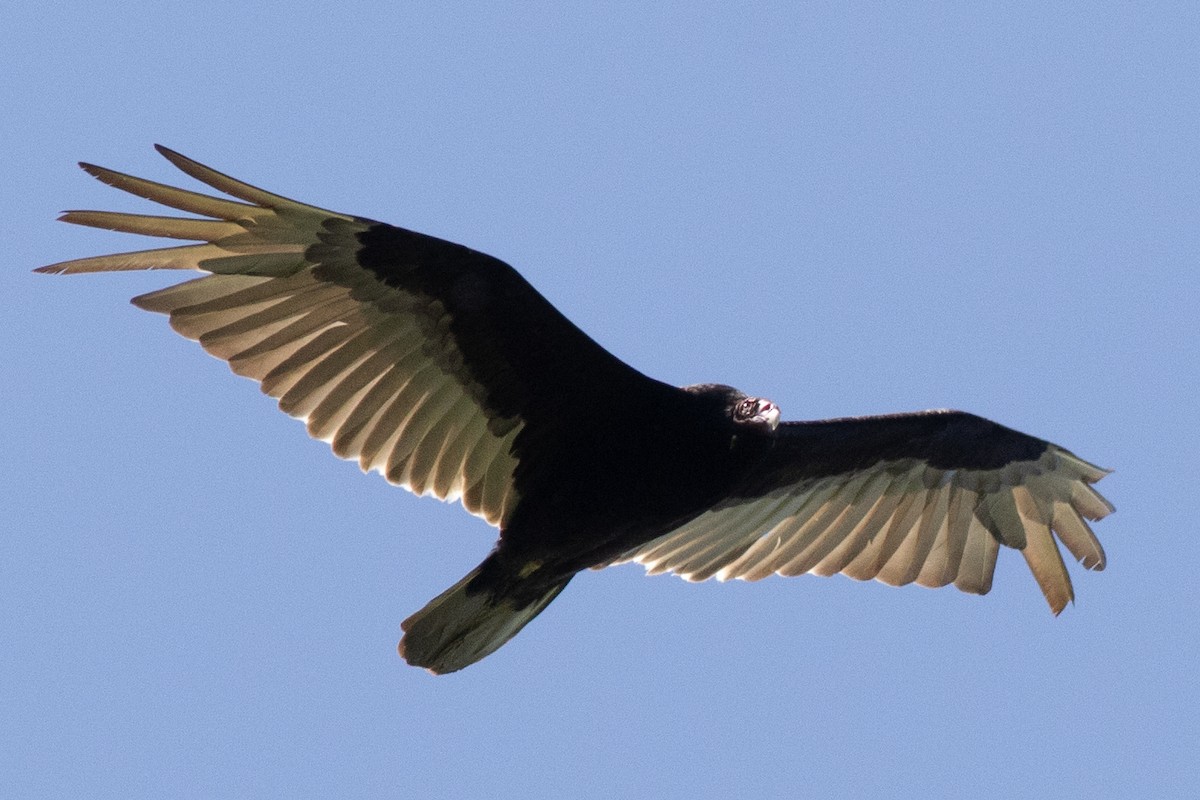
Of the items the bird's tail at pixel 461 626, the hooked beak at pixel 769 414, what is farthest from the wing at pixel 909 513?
the hooked beak at pixel 769 414

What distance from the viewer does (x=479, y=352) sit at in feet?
20.8

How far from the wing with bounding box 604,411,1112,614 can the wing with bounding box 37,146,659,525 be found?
114 centimetres

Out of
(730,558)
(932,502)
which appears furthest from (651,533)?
(932,502)

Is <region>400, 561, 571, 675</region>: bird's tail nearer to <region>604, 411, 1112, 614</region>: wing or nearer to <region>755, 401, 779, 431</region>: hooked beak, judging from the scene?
<region>604, 411, 1112, 614</region>: wing

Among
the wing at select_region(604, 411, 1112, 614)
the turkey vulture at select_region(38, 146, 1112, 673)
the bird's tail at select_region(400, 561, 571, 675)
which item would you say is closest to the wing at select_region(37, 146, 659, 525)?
the turkey vulture at select_region(38, 146, 1112, 673)

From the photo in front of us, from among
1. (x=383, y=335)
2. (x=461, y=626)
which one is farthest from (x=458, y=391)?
(x=461, y=626)

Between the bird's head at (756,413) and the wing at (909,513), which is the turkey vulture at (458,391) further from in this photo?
the wing at (909,513)

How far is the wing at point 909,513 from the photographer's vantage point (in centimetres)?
742

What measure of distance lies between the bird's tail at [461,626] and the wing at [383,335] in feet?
1.10

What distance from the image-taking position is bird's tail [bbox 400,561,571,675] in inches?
248

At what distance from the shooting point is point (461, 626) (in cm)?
636

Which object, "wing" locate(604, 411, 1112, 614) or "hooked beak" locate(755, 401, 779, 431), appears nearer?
"hooked beak" locate(755, 401, 779, 431)

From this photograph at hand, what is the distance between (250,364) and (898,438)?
2727mm

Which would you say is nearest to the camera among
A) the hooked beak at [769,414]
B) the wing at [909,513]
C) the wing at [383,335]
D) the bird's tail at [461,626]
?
the wing at [383,335]
